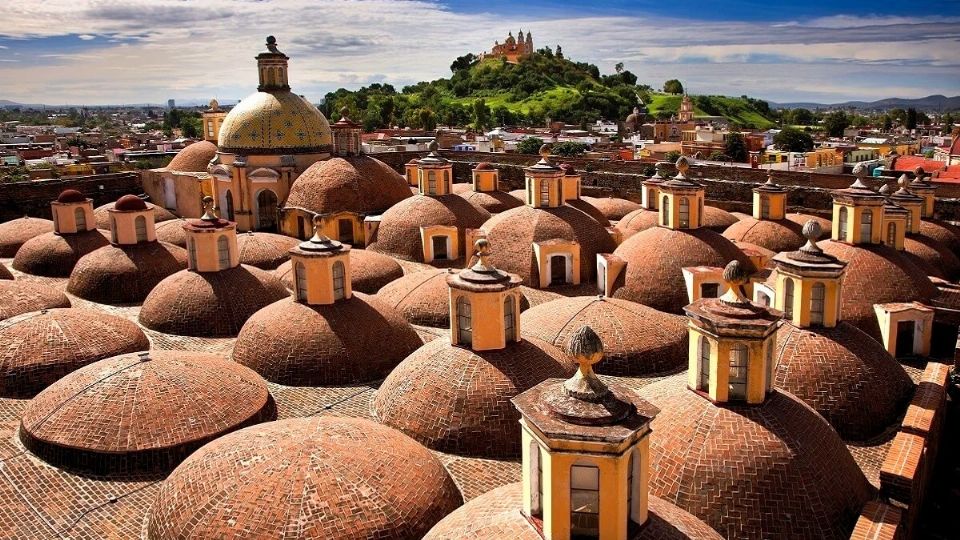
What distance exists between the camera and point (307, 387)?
16938 millimetres

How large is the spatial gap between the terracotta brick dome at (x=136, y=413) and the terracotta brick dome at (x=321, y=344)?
195cm

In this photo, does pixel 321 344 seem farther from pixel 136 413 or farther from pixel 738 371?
pixel 738 371

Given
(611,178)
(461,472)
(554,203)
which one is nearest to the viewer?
(461,472)

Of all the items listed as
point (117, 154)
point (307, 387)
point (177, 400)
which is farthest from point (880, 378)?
point (117, 154)

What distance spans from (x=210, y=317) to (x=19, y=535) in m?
9.05

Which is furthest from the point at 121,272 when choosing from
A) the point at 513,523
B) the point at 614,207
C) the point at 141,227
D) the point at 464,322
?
the point at 614,207

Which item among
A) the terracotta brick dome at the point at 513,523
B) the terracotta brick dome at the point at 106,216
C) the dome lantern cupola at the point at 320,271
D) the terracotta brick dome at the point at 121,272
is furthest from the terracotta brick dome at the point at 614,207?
the terracotta brick dome at the point at 513,523

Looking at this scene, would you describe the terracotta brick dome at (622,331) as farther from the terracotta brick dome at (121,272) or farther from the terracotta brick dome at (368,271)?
the terracotta brick dome at (121,272)

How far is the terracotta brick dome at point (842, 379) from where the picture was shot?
47.1ft

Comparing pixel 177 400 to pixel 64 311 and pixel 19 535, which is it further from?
pixel 64 311

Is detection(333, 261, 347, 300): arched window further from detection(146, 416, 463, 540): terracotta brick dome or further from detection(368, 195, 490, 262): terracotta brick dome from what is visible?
detection(368, 195, 490, 262): terracotta brick dome

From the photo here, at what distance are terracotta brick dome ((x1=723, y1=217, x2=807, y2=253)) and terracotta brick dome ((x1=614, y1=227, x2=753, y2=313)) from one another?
5.47 meters

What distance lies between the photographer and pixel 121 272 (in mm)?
24484

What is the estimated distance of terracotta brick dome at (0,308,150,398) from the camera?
16.7 metres
